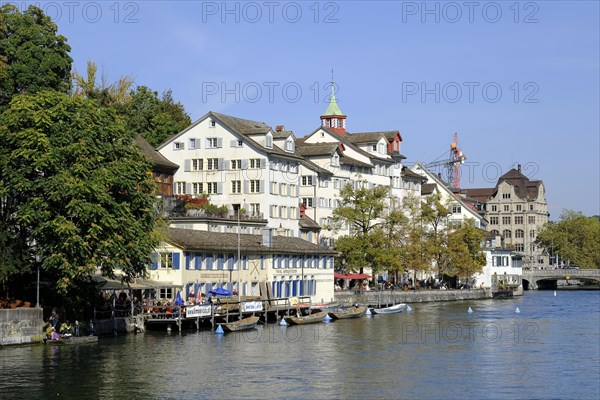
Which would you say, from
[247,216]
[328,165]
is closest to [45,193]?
[247,216]

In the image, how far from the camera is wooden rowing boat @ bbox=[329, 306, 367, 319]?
94.6 m

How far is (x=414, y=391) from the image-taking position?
49.2m

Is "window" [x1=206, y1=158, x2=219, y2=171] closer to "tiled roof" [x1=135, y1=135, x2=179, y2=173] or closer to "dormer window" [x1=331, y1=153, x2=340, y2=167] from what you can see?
"tiled roof" [x1=135, y1=135, x2=179, y2=173]

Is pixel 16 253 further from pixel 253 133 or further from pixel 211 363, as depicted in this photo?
pixel 253 133

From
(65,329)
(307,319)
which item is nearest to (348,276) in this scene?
(307,319)

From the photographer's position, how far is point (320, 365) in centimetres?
5822

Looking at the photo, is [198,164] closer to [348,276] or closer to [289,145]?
[289,145]

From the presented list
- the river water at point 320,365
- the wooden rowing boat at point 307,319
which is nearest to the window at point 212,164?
the wooden rowing boat at point 307,319

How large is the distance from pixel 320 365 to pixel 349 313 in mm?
39081

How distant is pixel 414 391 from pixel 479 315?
186 feet

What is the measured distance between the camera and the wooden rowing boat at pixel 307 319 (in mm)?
86688

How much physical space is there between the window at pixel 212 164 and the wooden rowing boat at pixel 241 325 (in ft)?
121

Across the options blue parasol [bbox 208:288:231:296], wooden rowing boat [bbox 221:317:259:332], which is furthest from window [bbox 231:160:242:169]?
wooden rowing boat [bbox 221:317:259:332]

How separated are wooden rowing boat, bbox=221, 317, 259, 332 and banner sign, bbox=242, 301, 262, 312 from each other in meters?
2.95
